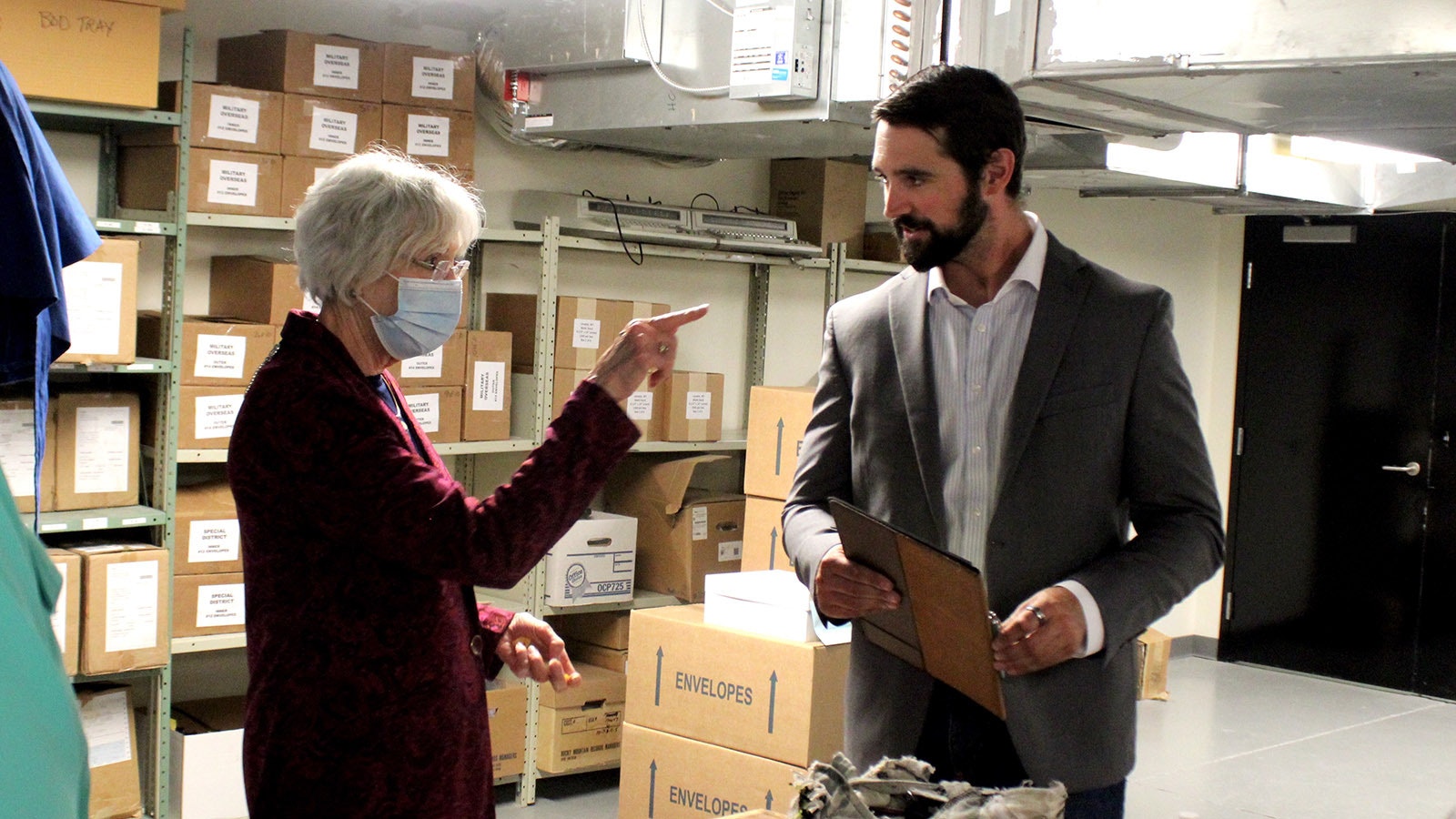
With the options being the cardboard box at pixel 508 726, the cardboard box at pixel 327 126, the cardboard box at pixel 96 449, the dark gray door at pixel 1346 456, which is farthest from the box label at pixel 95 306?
the dark gray door at pixel 1346 456

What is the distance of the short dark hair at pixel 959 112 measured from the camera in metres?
1.64

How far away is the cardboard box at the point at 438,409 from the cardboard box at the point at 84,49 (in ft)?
3.46

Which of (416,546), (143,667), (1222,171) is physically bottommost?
(143,667)

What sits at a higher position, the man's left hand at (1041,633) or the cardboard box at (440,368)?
the cardboard box at (440,368)

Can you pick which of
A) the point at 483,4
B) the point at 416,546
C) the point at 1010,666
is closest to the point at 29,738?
the point at 416,546

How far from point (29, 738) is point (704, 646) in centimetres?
296

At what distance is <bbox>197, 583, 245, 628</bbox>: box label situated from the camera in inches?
136

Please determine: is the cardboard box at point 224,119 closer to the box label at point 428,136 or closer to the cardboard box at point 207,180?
the cardboard box at point 207,180

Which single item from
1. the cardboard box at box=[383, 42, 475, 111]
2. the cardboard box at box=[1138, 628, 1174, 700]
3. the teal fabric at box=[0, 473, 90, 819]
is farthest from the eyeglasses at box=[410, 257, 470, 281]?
the cardboard box at box=[1138, 628, 1174, 700]

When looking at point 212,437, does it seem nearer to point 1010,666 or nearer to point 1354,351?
point 1010,666

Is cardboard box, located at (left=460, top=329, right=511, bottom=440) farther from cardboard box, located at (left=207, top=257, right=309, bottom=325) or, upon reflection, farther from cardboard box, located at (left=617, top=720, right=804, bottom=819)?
cardboard box, located at (left=617, top=720, right=804, bottom=819)

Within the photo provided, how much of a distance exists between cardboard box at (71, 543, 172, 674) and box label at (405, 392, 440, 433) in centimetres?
A: 79

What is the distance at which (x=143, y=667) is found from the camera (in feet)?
10.9

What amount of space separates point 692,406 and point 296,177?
58.9 inches
